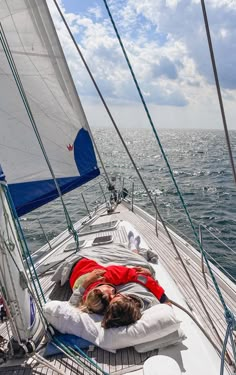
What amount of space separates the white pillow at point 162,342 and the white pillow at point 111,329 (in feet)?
0.14

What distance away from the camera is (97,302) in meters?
2.46

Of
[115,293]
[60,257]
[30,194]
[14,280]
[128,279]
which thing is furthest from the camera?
[60,257]

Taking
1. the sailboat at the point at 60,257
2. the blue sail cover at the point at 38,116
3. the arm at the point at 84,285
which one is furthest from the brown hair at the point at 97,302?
the blue sail cover at the point at 38,116

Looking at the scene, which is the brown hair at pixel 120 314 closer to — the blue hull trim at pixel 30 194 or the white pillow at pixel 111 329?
the white pillow at pixel 111 329

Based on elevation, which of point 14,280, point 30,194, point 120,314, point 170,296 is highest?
point 30,194

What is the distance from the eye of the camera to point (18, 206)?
3.95m

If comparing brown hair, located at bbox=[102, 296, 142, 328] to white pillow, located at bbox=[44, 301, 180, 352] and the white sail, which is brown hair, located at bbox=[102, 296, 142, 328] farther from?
the white sail

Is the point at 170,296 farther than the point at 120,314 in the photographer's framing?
Yes

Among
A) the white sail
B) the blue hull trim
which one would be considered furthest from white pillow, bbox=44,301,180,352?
the blue hull trim

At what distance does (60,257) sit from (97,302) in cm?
195

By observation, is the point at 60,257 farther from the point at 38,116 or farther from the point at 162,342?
the point at 162,342

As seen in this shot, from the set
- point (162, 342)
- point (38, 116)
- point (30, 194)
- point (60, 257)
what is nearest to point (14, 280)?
point (162, 342)

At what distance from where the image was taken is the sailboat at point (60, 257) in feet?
7.21

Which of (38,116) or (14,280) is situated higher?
(38,116)
